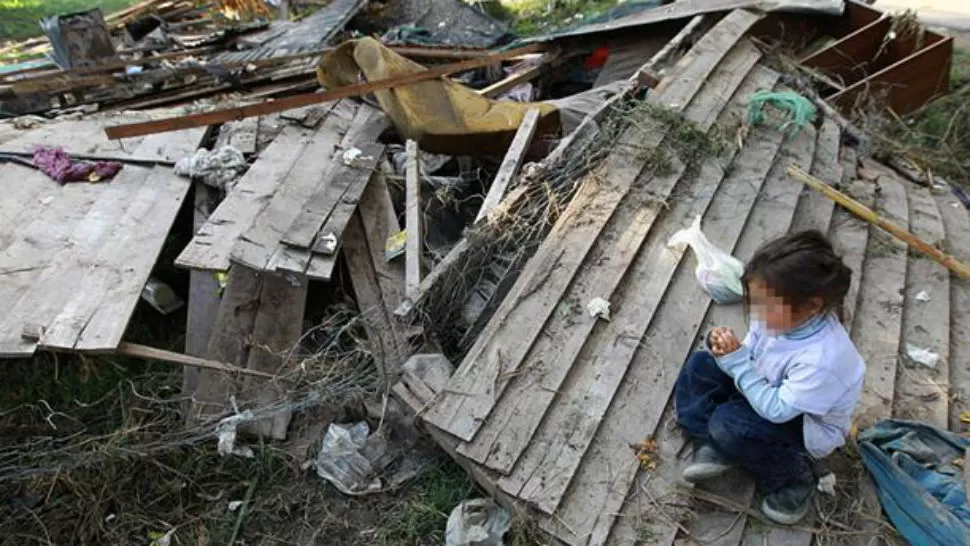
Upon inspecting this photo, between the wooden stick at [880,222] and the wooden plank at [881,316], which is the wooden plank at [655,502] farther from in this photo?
the wooden stick at [880,222]

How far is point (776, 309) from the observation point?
97.7 inches

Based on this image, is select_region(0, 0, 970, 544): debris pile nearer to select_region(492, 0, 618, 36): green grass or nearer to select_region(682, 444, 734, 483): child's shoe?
select_region(682, 444, 734, 483): child's shoe

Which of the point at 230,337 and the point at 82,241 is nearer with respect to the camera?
the point at 230,337

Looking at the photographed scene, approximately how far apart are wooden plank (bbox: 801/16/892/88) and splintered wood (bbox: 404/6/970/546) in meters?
1.69

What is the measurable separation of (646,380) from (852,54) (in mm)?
4986

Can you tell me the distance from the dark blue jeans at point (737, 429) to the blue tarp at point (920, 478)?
348mm

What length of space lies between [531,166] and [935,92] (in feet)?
14.8

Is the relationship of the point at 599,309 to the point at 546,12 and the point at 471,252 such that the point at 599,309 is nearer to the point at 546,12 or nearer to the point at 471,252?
the point at 471,252

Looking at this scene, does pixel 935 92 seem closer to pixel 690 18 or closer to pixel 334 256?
pixel 690 18

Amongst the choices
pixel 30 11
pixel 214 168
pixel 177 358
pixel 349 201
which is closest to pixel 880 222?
pixel 349 201

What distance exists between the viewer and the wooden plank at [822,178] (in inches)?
178

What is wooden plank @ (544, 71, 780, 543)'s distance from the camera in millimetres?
3017

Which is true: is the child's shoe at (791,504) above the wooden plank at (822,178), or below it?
below

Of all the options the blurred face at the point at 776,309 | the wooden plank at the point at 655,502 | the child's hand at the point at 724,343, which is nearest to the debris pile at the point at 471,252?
the wooden plank at the point at 655,502
